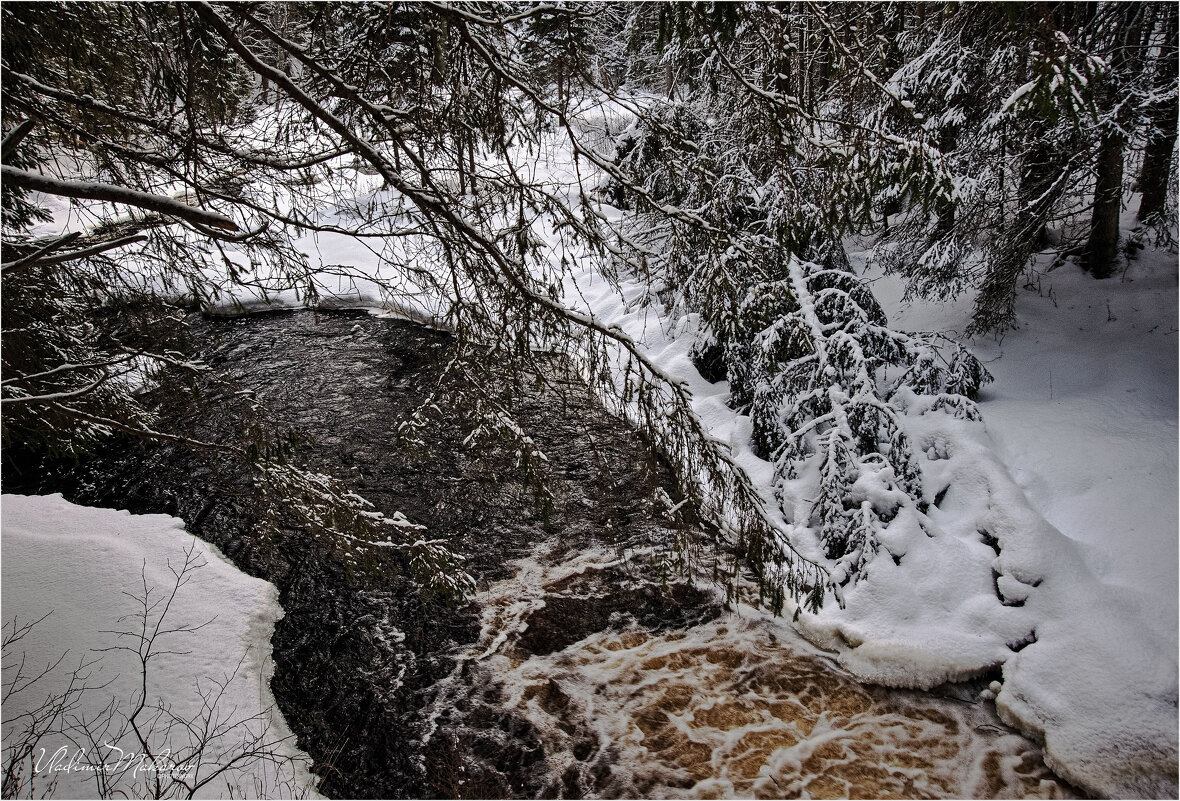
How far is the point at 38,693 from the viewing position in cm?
426

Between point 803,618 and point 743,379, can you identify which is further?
point 743,379

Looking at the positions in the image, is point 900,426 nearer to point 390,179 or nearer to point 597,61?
point 597,61

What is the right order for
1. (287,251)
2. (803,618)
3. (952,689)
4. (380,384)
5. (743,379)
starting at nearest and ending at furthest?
(287,251) → (952,689) → (803,618) → (743,379) → (380,384)

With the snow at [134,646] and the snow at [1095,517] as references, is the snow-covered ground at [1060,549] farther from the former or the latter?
the snow at [134,646]

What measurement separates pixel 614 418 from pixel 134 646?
3942 mm

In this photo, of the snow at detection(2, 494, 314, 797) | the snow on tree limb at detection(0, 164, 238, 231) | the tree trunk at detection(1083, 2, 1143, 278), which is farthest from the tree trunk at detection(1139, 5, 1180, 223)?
the snow at detection(2, 494, 314, 797)

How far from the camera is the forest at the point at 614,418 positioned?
9.96 feet

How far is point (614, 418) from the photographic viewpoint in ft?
17.1

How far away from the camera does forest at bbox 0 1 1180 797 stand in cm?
304

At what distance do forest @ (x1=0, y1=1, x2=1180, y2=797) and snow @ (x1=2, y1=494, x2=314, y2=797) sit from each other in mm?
35

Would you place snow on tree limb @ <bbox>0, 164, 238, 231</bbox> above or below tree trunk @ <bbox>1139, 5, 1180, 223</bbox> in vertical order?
below

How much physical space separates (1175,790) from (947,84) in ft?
21.4

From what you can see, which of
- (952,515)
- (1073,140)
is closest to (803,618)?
(952,515)

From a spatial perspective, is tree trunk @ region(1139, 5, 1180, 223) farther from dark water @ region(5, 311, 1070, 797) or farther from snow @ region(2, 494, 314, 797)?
snow @ region(2, 494, 314, 797)
